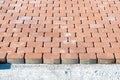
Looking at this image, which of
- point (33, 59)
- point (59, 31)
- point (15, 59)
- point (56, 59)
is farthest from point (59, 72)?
point (59, 31)

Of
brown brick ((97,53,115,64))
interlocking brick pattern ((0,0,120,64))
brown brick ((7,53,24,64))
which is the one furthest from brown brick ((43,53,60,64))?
brown brick ((97,53,115,64))

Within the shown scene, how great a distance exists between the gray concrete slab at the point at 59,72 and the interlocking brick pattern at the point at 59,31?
90mm

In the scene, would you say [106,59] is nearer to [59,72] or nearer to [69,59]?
[69,59]

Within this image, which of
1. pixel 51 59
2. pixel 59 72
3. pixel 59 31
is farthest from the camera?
pixel 59 31

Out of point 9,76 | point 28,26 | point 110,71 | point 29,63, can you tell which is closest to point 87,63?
point 110,71

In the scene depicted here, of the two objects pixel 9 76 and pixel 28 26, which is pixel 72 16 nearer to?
pixel 28 26

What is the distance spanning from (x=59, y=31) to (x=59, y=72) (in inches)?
44.1

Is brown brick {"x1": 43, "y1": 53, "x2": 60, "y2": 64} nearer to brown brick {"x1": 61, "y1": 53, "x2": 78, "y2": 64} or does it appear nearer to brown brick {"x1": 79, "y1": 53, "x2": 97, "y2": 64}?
brown brick {"x1": 61, "y1": 53, "x2": 78, "y2": 64}

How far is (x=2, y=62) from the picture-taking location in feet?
13.6

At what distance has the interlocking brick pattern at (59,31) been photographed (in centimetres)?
419

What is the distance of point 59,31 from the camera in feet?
16.2

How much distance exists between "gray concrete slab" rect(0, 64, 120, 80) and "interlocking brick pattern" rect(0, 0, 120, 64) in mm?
90

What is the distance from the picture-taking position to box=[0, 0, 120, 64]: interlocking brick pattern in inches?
165

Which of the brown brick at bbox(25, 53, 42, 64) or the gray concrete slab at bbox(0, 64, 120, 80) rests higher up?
the brown brick at bbox(25, 53, 42, 64)
